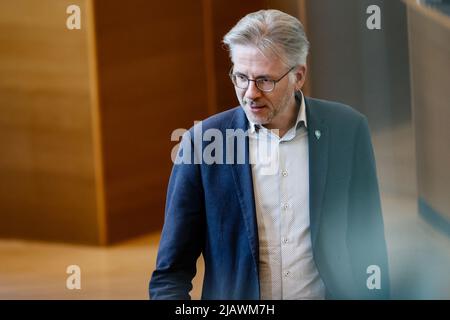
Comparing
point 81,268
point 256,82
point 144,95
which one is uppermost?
point 256,82

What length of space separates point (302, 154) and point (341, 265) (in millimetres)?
253

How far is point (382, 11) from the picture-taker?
388 centimetres

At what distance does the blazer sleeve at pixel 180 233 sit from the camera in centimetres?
253

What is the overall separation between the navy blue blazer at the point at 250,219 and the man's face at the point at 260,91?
78 mm

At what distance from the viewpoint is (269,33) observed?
247 centimetres

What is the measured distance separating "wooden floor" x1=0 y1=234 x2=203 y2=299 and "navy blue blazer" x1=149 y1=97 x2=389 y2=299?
150 cm

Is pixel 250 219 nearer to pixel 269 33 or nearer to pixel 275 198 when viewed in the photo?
pixel 275 198

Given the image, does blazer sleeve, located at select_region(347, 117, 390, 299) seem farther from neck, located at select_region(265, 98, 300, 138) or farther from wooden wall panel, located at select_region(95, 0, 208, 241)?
wooden wall panel, located at select_region(95, 0, 208, 241)

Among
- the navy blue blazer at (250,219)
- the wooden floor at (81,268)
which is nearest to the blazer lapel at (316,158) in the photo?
the navy blue blazer at (250,219)

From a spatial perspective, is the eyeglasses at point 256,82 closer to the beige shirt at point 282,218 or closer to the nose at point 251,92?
the nose at point 251,92

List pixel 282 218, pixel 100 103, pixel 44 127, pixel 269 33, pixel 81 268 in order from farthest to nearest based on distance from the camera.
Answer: pixel 44 127
pixel 100 103
pixel 81 268
pixel 282 218
pixel 269 33

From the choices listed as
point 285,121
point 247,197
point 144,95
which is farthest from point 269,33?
point 144,95

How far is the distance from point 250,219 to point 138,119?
2.07 metres
